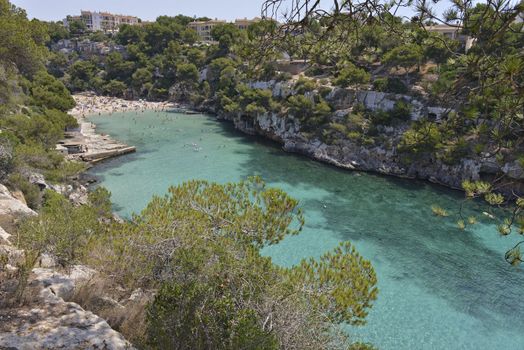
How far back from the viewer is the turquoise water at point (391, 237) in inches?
453

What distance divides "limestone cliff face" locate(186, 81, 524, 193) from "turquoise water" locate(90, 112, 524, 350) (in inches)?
42.8

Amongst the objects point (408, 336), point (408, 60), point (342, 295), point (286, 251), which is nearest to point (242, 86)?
point (408, 60)

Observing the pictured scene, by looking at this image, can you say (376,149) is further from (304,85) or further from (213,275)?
(213,275)

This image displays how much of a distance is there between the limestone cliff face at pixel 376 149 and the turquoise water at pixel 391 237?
1088 mm

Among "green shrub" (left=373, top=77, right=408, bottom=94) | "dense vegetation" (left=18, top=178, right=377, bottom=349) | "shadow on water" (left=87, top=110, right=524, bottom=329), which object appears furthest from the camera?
"green shrub" (left=373, top=77, right=408, bottom=94)

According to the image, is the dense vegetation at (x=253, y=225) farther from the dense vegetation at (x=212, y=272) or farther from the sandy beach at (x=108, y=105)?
the sandy beach at (x=108, y=105)

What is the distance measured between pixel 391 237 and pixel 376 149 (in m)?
10.9

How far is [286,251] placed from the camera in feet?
49.1

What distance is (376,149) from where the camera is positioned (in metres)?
26.6

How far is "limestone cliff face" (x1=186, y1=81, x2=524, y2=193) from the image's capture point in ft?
75.9

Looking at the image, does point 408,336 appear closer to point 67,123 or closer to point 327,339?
point 327,339

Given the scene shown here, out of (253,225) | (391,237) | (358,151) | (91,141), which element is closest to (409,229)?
(391,237)

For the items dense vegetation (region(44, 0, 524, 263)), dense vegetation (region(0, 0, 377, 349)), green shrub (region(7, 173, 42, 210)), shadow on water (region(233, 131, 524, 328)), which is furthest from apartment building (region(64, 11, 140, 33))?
dense vegetation (region(0, 0, 377, 349))

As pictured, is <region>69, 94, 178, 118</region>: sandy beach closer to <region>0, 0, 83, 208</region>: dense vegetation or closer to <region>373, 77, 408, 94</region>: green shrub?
<region>0, 0, 83, 208</region>: dense vegetation
